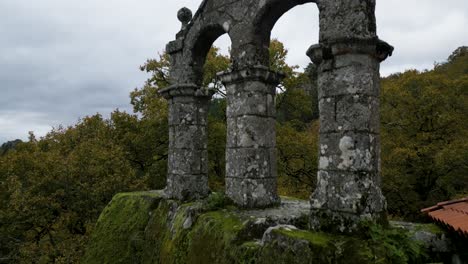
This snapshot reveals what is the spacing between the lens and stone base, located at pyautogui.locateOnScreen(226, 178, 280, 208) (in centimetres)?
568

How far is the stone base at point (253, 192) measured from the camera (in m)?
5.68

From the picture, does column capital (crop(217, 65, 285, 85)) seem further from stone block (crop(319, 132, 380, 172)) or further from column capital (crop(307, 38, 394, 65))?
stone block (crop(319, 132, 380, 172))

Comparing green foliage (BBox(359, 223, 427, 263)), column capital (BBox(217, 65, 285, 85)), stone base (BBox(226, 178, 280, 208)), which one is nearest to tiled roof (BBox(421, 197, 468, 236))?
green foliage (BBox(359, 223, 427, 263))

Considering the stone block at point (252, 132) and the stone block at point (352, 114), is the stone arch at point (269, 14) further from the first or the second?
the stone block at point (352, 114)

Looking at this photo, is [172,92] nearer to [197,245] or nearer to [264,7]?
[264,7]

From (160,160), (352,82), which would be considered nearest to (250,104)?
(352,82)

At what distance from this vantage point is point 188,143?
7.04m

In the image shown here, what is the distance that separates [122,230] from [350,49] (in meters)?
5.85

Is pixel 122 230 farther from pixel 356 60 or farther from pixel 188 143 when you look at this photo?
pixel 356 60

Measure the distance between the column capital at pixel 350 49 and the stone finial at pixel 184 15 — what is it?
3687 mm

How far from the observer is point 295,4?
18.4 ft

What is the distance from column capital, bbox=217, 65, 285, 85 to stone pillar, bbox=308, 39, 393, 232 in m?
1.42

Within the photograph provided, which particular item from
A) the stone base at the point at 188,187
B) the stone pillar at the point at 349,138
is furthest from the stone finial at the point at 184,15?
the stone pillar at the point at 349,138

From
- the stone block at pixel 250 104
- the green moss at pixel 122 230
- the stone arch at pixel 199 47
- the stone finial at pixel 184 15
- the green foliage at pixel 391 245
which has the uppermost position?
the stone finial at pixel 184 15
